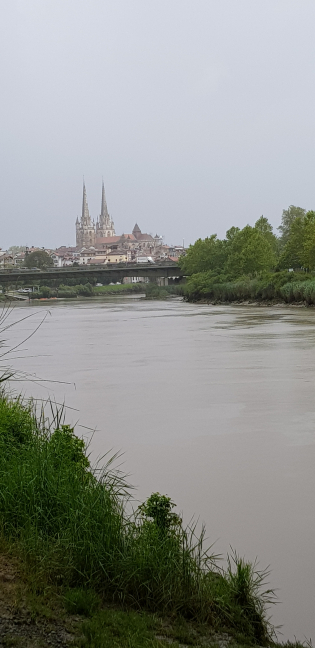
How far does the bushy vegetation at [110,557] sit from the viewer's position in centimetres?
528

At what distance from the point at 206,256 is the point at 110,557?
89259 mm

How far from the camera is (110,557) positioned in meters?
5.48

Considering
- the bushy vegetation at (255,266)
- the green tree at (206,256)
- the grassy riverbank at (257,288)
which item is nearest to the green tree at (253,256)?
the bushy vegetation at (255,266)

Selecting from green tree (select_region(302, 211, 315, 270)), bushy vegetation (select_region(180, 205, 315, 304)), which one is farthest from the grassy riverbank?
green tree (select_region(302, 211, 315, 270))

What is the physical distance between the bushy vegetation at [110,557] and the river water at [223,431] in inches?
26.1

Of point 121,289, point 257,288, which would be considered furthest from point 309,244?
point 121,289

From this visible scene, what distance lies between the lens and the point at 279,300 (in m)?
62.9

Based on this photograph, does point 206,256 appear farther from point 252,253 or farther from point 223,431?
point 223,431

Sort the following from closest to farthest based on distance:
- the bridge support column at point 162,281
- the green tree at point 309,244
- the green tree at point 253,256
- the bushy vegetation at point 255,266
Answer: the green tree at point 309,244, the bushy vegetation at point 255,266, the green tree at point 253,256, the bridge support column at point 162,281

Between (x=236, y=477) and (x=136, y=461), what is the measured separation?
1703 millimetres

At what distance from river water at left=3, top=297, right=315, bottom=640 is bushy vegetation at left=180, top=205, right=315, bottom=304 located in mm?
30808

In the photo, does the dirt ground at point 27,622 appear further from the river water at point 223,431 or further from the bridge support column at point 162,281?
the bridge support column at point 162,281

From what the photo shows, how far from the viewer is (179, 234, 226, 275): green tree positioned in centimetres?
9062

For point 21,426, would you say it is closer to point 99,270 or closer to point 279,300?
point 279,300
